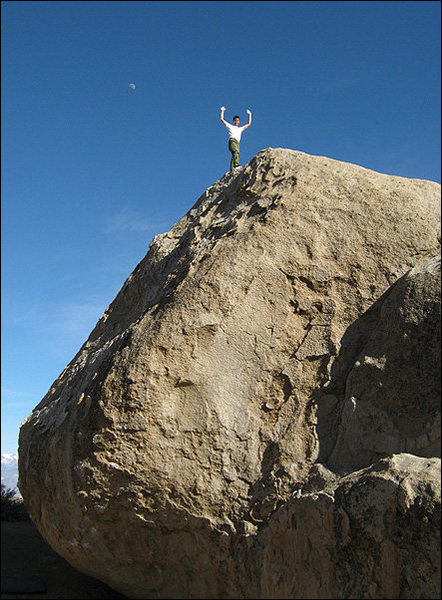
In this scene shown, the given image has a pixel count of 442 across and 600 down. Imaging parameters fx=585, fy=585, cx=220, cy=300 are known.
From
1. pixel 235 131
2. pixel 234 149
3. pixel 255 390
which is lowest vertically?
pixel 255 390

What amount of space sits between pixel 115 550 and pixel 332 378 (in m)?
1.90

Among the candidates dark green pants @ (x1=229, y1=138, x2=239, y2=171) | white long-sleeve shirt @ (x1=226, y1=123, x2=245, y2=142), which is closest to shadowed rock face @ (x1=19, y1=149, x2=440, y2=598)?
dark green pants @ (x1=229, y1=138, x2=239, y2=171)

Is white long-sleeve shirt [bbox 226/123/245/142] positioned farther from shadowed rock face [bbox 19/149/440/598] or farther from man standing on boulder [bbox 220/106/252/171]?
shadowed rock face [bbox 19/149/440/598]

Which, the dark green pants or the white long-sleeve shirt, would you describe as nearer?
the dark green pants

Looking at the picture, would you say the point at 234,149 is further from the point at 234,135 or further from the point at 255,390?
the point at 255,390

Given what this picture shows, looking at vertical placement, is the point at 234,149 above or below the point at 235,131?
below

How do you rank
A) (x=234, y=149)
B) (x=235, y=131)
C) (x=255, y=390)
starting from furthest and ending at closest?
(x=235, y=131), (x=234, y=149), (x=255, y=390)

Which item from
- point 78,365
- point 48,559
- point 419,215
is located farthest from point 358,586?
point 48,559

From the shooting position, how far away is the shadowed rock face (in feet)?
11.0

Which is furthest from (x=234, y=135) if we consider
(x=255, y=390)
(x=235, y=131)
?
(x=255, y=390)

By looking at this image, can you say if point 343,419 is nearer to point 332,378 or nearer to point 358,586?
point 332,378

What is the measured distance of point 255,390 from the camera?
372cm

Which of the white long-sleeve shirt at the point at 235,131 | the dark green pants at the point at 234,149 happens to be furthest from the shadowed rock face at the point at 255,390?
the white long-sleeve shirt at the point at 235,131

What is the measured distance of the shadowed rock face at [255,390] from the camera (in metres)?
3.36
